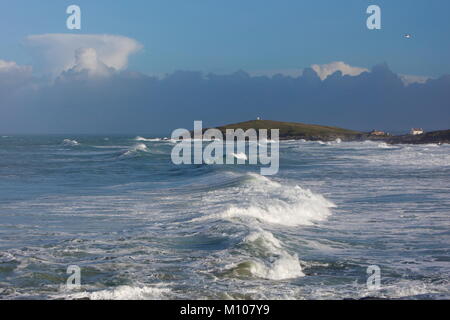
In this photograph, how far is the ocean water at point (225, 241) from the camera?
28.5 feet

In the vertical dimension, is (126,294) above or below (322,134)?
above

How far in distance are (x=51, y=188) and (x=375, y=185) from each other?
43.8 ft

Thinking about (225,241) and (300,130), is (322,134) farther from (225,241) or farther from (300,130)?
(225,241)

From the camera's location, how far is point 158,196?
21312 mm

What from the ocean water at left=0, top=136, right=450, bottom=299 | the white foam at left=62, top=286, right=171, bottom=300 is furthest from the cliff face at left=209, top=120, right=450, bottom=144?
the white foam at left=62, top=286, right=171, bottom=300

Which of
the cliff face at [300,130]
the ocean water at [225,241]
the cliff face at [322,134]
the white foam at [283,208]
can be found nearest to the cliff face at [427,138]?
the cliff face at [322,134]

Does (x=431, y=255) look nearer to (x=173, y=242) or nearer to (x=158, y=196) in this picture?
(x=173, y=242)

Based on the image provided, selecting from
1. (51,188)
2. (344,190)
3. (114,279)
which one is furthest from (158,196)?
(114,279)

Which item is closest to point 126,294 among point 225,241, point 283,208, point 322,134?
point 225,241

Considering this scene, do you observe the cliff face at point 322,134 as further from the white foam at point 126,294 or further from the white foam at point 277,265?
the white foam at point 126,294

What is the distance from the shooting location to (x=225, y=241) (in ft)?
39.7

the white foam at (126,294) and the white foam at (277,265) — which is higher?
the white foam at (126,294)

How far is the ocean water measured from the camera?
28.5ft

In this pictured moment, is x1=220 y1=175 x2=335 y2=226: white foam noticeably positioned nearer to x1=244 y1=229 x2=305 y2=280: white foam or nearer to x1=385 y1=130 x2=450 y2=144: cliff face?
x1=244 y1=229 x2=305 y2=280: white foam
